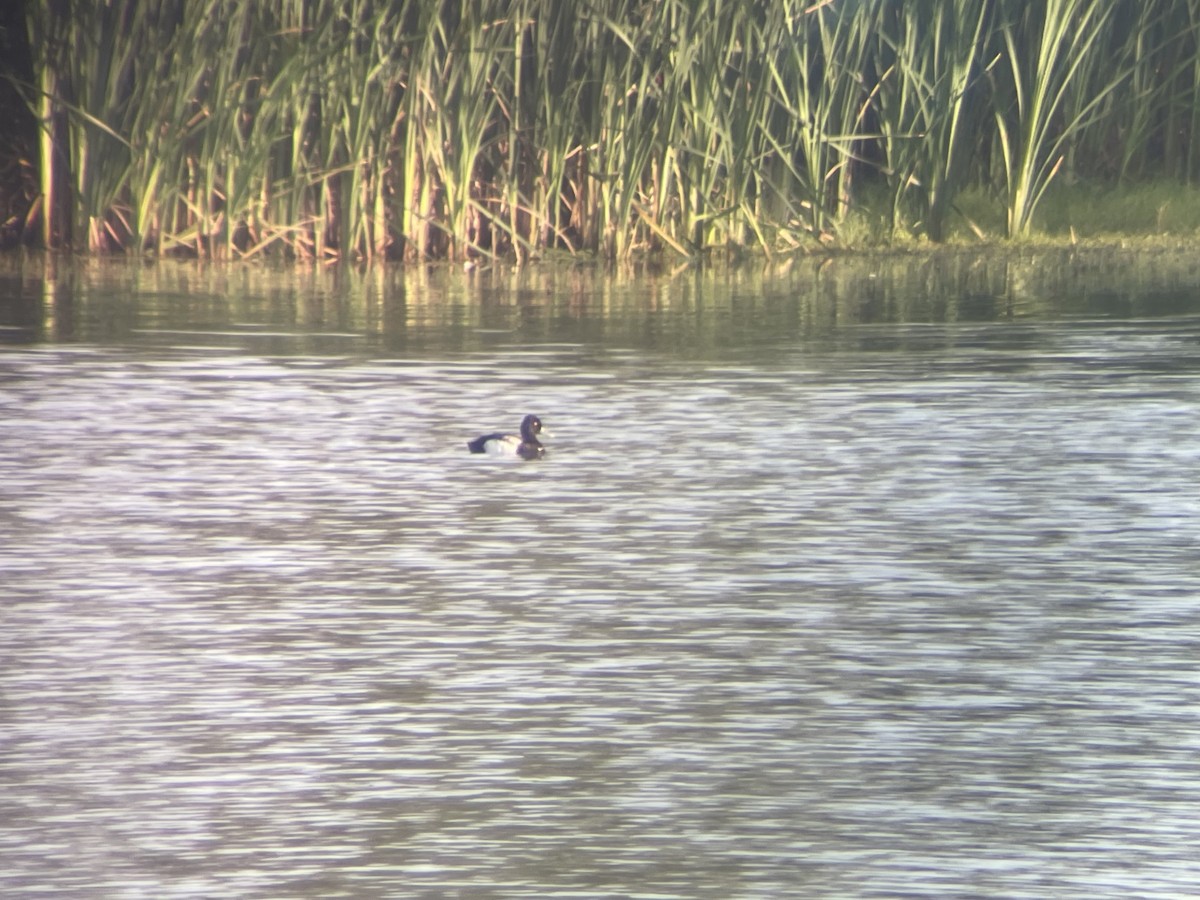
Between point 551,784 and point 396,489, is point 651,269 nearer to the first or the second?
point 396,489

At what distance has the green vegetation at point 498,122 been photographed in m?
10.8

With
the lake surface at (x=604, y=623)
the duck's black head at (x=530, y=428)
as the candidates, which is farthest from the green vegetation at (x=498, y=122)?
the duck's black head at (x=530, y=428)

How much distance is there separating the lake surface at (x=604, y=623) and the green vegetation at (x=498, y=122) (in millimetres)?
3469

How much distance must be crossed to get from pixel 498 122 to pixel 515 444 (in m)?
6.10

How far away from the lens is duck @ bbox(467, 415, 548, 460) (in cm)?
540

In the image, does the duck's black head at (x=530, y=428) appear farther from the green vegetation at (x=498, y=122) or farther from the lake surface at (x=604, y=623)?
the green vegetation at (x=498, y=122)

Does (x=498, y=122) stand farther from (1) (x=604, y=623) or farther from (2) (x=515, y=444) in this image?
(1) (x=604, y=623)

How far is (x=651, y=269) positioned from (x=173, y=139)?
222cm

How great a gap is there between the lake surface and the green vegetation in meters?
3.47

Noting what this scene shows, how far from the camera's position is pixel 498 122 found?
445 inches

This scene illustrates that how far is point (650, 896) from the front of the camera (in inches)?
99.0

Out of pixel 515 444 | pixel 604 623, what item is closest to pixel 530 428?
pixel 515 444

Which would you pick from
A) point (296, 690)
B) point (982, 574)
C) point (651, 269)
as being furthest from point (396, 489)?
point (651, 269)

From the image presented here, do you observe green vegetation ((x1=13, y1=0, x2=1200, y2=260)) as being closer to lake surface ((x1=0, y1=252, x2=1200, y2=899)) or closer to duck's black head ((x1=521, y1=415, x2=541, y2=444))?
lake surface ((x1=0, y1=252, x2=1200, y2=899))
